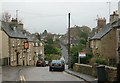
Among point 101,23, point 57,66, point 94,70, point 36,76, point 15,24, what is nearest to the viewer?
point 94,70

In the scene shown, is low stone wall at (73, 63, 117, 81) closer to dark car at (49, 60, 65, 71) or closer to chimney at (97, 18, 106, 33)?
dark car at (49, 60, 65, 71)

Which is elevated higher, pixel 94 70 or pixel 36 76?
pixel 94 70

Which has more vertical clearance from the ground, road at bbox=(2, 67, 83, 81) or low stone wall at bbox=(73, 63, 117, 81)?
low stone wall at bbox=(73, 63, 117, 81)

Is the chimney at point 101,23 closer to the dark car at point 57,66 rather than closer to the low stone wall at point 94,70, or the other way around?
the dark car at point 57,66

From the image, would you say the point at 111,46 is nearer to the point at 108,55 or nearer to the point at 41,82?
the point at 108,55

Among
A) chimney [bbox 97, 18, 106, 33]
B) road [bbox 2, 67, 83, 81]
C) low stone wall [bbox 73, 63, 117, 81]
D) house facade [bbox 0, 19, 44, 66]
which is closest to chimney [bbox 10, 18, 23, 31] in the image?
house facade [bbox 0, 19, 44, 66]

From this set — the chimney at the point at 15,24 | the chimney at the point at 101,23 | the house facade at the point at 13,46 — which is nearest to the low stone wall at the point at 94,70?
the house facade at the point at 13,46

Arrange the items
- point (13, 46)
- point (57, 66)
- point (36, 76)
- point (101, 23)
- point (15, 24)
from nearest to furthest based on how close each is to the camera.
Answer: point (36, 76) → point (57, 66) → point (101, 23) → point (13, 46) → point (15, 24)

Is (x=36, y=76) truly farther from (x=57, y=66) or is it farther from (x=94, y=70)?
(x=57, y=66)

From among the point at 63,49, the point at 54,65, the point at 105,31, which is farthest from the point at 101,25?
the point at 63,49

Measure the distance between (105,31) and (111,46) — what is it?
7.87 feet

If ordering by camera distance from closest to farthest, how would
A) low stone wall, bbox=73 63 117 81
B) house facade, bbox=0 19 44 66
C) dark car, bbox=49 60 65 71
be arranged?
1. low stone wall, bbox=73 63 117 81
2. dark car, bbox=49 60 65 71
3. house facade, bbox=0 19 44 66

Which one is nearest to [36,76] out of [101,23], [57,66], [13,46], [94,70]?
[94,70]

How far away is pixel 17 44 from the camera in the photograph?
2378 inches
